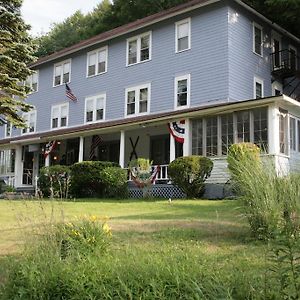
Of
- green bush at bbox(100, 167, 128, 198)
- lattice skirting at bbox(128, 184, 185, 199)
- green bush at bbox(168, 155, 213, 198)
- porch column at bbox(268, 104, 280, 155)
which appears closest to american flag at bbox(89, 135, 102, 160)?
lattice skirting at bbox(128, 184, 185, 199)

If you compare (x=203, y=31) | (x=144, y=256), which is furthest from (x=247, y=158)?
(x=203, y=31)

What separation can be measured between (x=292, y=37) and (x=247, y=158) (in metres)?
22.4

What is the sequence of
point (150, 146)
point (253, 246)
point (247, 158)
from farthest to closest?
1. point (150, 146)
2. point (247, 158)
3. point (253, 246)

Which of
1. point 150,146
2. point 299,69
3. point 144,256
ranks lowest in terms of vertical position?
point 144,256

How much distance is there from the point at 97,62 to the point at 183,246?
2473 centimetres

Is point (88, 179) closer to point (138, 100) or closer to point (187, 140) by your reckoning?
point (187, 140)

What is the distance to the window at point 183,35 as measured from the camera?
24.5 meters

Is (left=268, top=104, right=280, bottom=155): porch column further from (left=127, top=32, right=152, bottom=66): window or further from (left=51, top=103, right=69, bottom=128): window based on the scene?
(left=51, top=103, right=69, bottom=128): window

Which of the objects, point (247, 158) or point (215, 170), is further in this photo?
point (215, 170)

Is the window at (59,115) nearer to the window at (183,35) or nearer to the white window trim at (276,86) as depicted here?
the window at (183,35)

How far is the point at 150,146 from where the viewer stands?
2648 centimetres

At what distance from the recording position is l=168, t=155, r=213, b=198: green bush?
1834 centimetres

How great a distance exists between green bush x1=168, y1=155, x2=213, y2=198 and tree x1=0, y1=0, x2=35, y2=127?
8.01 metres

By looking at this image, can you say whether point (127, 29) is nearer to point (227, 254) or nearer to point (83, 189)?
point (83, 189)
